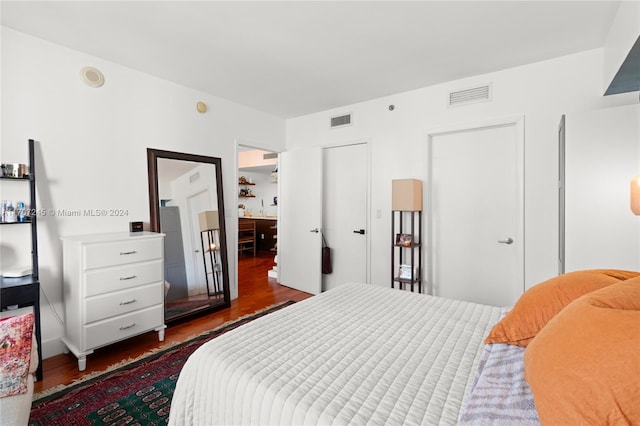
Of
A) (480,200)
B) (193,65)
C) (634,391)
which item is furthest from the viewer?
(480,200)

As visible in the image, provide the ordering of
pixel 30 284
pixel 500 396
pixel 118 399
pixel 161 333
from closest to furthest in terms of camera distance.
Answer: pixel 500 396
pixel 118 399
pixel 30 284
pixel 161 333

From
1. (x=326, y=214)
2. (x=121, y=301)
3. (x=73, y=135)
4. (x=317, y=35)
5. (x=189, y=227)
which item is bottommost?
(x=121, y=301)

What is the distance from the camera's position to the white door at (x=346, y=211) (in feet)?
13.0

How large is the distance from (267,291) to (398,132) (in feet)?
8.93

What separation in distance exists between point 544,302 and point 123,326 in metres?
2.85

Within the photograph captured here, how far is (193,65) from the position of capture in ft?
9.48

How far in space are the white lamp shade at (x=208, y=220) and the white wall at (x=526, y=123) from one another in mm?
1883

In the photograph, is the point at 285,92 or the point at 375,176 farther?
the point at 375,176

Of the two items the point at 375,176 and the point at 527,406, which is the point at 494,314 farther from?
the point at 375,176

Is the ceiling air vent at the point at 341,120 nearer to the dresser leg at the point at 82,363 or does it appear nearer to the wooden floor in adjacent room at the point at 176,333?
the wooden floor in adjacent room at the point at 176,333

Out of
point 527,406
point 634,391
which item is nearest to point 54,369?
point 527,406

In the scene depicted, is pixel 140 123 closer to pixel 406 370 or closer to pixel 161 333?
pixel 161 333

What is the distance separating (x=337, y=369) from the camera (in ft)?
3.88

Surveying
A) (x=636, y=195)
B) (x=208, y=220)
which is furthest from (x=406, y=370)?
(x=208, y=220)
